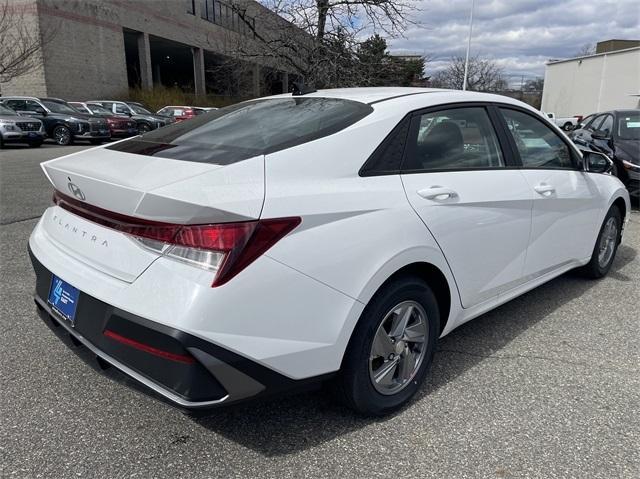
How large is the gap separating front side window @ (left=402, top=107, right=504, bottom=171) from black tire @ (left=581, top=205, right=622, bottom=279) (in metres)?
1.85

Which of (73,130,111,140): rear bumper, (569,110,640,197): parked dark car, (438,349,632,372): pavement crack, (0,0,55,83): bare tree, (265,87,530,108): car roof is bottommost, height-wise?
(438,349,632,372): pavement crack

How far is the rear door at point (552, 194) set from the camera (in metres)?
3.34

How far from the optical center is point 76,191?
7.38ft

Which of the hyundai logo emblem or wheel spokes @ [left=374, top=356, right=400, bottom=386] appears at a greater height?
the hyundai logo emblem

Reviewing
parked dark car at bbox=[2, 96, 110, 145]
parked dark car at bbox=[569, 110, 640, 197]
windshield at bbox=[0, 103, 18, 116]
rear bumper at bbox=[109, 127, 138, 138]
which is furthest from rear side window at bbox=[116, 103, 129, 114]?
parked dark car at bbox=[569, 110, 640, 197]

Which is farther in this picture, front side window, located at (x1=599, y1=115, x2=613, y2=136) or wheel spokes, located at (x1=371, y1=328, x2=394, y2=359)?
front side window, located at (x1=599, y1=115, x2=613, y2=136)

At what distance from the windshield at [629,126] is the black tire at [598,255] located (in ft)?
15.2

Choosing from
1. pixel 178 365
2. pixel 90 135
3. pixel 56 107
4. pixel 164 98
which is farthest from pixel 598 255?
pixel 164 98

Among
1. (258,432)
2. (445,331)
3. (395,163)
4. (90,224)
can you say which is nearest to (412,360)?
(445,331)

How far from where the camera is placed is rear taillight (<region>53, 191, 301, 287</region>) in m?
1.81

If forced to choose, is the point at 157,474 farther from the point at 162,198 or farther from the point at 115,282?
the point at 162,198

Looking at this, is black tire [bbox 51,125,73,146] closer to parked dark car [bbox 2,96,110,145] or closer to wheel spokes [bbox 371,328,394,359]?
parked dark car [bbox 2,96,110,145]

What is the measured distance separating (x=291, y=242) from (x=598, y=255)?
3.61 metres

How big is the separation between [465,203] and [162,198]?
5.35 ft
